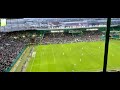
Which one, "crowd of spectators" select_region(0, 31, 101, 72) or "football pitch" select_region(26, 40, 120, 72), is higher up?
"crowd of spectators" select_region(0, 31, 101, 72)

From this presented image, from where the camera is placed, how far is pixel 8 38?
70.3 ft

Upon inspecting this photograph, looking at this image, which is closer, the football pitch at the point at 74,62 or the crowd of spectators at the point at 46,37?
the football pitch at the point at 74,62

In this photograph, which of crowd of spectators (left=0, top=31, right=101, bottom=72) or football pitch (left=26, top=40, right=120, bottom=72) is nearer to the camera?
football pitch (left=26, top=40, right=120, bottom=72)

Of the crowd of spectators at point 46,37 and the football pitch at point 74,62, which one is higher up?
the crowd of spectators at point 46,37

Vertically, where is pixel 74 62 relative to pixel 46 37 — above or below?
below

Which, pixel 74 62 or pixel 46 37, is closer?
pixel 74 62
